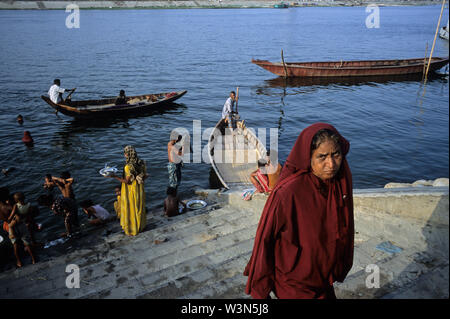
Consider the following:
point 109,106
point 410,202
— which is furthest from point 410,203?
point 109,106

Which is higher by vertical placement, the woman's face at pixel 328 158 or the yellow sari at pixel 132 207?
the woman's face at pixel 328 158

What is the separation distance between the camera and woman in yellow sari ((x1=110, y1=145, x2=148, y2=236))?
643cm

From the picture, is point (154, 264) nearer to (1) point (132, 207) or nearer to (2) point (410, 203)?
(1) point (132, 207)

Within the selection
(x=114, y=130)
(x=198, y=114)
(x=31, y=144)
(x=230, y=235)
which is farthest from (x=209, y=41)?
(x=230, y=235)

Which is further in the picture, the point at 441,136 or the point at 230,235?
the point at 441,136

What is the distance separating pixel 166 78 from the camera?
93.9 feet

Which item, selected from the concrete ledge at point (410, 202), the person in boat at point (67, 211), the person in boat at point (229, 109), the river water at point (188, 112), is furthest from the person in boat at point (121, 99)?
the concrete ledge at point (410, 202)

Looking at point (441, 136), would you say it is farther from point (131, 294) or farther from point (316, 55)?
point (316, 55)

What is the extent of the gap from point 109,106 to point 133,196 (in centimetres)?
1266

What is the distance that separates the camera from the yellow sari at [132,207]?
21.9 ft

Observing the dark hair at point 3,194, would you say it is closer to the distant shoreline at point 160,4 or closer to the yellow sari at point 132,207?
the yellow sari at point 132,207

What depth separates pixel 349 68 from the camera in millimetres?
27203
